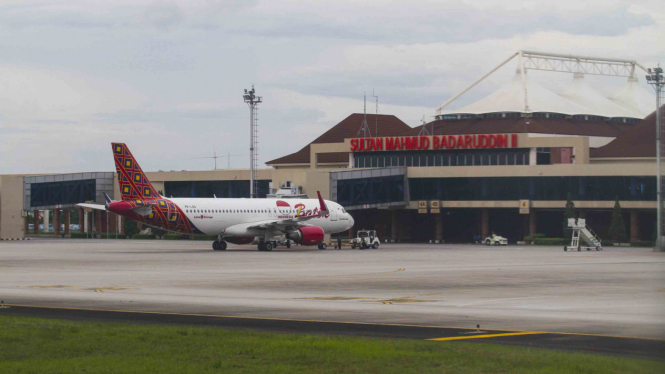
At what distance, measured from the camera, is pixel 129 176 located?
214ft

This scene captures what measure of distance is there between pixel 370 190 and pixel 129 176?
3526cm

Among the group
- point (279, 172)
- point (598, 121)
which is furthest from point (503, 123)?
point (279, 172)

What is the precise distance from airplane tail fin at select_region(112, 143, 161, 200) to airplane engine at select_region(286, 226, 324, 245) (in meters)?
11.5

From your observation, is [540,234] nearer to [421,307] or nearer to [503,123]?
[503,123]

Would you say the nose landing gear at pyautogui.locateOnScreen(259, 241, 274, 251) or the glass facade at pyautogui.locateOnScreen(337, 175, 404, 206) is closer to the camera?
the nose landing gear at pyautogui.locateOnScreen(259, 241, 274, 251)

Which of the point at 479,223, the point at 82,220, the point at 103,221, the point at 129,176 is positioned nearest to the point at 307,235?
the point at 129,176

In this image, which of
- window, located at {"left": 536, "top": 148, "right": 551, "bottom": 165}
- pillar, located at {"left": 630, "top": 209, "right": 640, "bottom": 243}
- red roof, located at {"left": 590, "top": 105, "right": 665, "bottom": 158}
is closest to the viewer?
pillar, located at {"left": 630, "top": 209, "right": 640, "bottom": 243}

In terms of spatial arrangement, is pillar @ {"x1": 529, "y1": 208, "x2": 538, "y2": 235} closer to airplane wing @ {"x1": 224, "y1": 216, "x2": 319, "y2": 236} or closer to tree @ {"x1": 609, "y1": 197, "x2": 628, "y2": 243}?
tree @ {"x1": 609, "y1": 197, "x2": 628, "y2": 243}

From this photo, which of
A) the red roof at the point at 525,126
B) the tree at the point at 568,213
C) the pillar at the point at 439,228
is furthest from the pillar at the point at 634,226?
the pillar at the point at 439,228

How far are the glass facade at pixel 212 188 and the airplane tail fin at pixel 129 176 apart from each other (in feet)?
136

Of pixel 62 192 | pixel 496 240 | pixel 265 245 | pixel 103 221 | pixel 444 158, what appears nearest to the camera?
pixel 265 245

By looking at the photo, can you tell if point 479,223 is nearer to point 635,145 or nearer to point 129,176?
point 635,145

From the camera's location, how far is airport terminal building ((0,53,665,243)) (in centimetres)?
9356

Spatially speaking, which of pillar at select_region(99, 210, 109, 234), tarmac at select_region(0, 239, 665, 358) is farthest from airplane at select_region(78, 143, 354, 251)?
pillar at select_region(99, 210, 109, 234)
